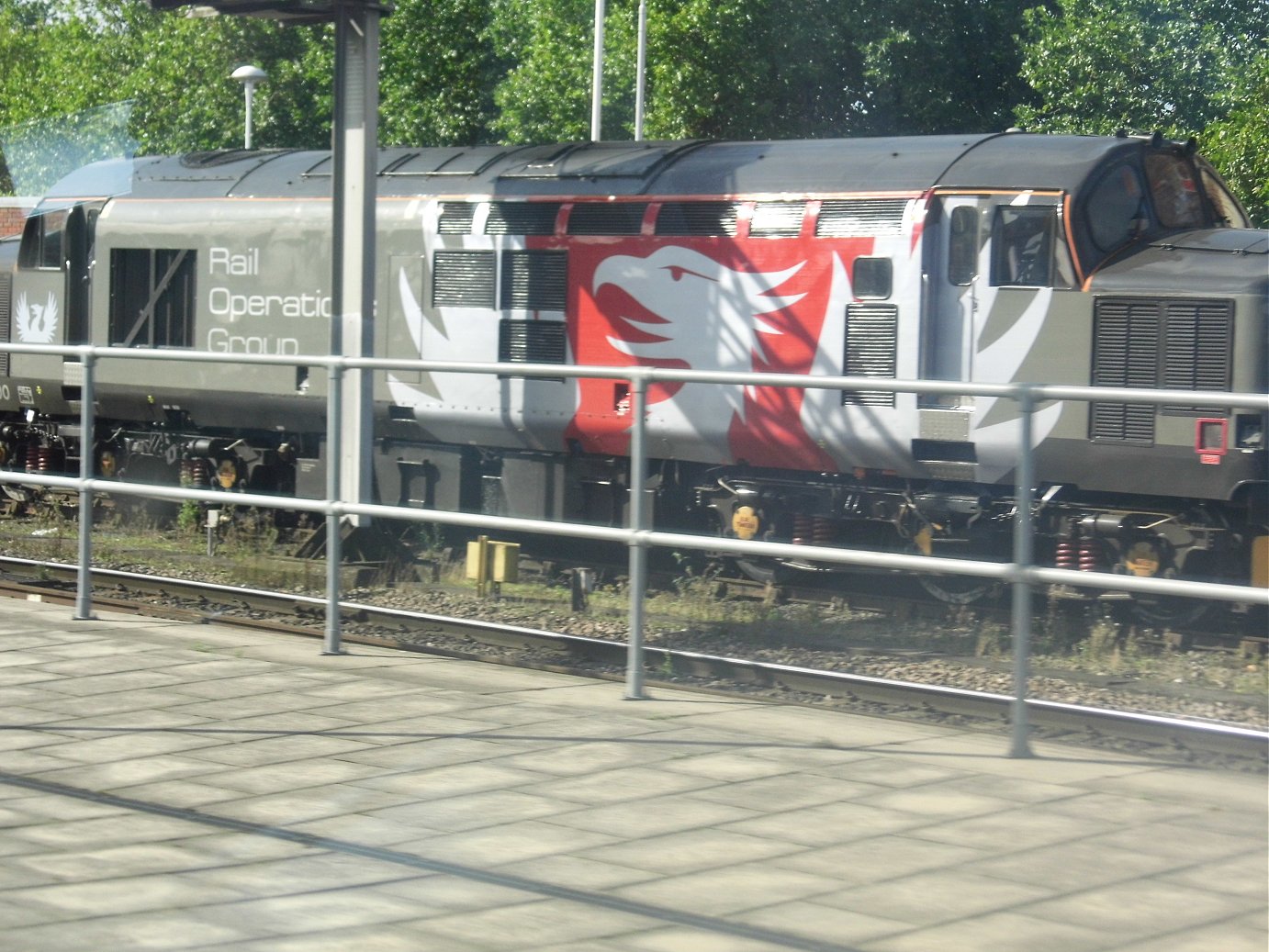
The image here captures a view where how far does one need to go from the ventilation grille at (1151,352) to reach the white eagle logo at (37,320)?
1066 centimetres

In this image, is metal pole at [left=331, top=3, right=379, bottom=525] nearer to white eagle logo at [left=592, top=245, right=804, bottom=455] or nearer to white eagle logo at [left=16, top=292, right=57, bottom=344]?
white eagle logo at [left=592, top=245, right=804, bottom=455]

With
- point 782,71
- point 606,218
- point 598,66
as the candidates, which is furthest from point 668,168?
point 782,71

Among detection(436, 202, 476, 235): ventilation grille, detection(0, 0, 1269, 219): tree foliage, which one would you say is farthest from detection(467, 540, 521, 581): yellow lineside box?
detection(0, 0, 1269, 219): tree foliage

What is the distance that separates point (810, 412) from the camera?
9625 millimetres

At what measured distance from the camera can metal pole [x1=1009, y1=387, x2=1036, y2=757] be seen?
6.31m

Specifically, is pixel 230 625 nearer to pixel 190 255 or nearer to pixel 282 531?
pixel 282 531

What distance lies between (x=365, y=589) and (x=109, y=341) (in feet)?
26.0

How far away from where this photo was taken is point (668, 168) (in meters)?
12.9

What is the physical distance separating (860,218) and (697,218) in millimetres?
1335

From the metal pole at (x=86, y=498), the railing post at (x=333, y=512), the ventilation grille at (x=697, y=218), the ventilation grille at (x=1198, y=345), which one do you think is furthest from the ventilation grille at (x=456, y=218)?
the ventilation grille at (x=1198, y=345)

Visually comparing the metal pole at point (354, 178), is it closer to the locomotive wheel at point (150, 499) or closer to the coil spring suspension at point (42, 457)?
the locomotive wheel at point (150, 499)

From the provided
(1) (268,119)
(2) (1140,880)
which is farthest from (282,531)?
(1) (268,119)

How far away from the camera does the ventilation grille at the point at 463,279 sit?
13391mm

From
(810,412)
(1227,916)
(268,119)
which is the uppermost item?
(268,119)
